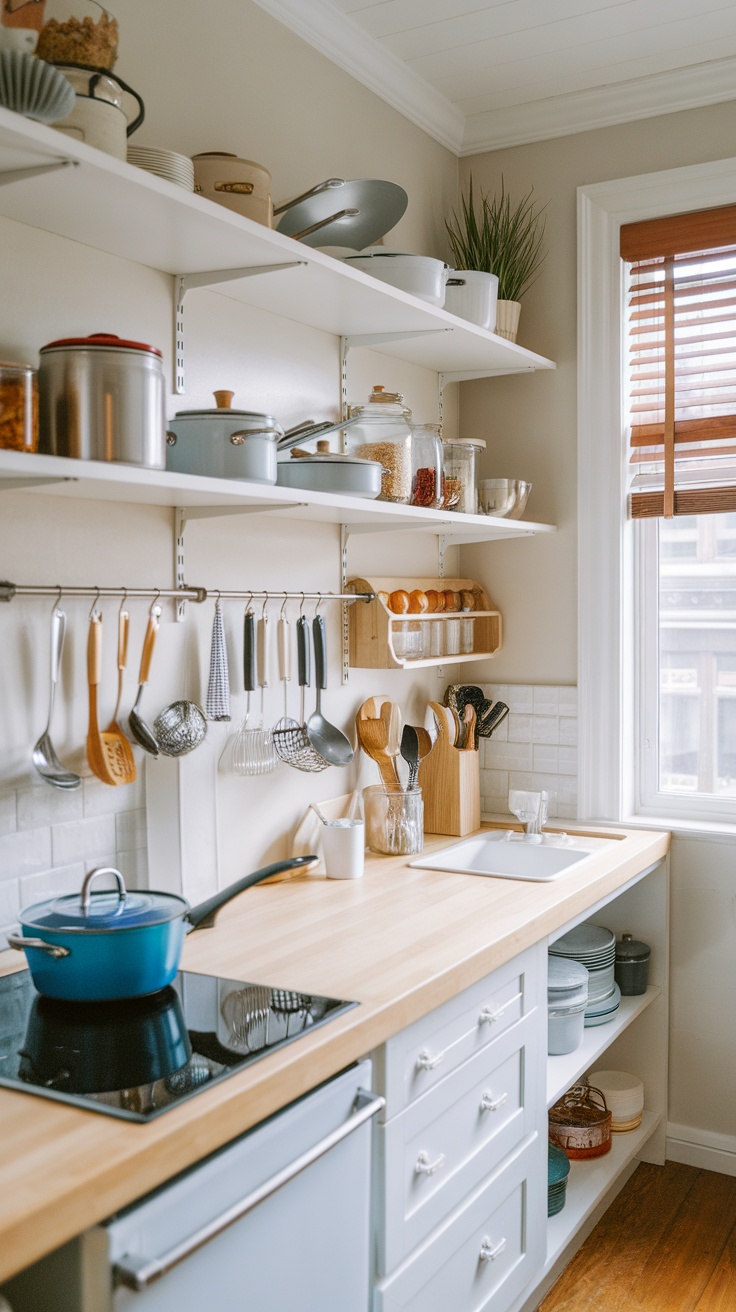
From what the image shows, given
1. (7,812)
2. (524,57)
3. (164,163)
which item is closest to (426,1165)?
(7,812)

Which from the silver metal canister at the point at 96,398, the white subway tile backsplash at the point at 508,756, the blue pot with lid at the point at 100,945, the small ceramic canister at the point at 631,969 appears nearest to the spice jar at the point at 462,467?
the white subway tile backsplash at the point at 508,756

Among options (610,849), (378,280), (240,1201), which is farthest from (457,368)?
(240,1201)

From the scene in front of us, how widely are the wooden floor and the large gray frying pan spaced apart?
90.1 inches

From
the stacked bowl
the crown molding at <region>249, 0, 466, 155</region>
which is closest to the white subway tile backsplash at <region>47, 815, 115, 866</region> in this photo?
the stacked bowl

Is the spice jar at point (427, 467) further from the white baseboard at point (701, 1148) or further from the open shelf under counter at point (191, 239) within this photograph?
the white baseboard at point (701, 1148)

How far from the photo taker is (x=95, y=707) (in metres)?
1.87

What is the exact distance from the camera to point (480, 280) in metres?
2.76

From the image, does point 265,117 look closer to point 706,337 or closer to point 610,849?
point 706,337

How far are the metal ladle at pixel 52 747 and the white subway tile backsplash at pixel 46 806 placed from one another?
2 centimetres

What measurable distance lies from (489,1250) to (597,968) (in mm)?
889

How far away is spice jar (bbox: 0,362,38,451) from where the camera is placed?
1504mm

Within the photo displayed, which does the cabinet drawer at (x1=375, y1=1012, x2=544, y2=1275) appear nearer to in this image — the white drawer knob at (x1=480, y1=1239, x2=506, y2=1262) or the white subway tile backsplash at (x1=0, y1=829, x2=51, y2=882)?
the white drawer knob at (x1=480, y1=1239, x2=506, y2=1262)

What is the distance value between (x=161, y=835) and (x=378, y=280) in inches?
46.6

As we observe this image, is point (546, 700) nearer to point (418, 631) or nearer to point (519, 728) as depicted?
point (519, 728)
